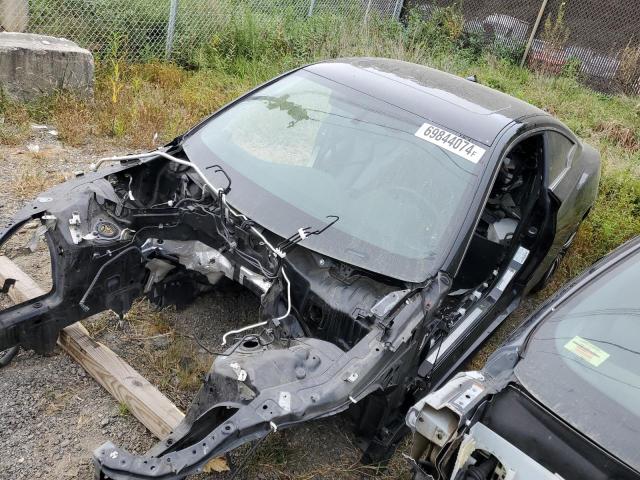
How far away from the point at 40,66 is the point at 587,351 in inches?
209

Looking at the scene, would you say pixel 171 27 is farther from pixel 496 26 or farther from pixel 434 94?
pixel 496 26

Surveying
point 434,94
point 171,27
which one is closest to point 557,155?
point 434,94

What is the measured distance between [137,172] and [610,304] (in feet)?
7.93

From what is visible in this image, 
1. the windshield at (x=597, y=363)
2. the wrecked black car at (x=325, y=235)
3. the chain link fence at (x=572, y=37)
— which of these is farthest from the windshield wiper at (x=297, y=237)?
the chain link fence at (x=572, y=37)

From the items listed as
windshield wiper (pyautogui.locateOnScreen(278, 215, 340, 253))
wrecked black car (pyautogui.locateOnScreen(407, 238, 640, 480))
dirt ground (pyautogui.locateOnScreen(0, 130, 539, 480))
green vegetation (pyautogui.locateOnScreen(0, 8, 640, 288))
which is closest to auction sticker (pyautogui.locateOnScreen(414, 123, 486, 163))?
windshield wiper (pyautogui.locateOnScreen(278, 215, 340, 253))

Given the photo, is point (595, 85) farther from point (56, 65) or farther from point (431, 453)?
point (431, 453)

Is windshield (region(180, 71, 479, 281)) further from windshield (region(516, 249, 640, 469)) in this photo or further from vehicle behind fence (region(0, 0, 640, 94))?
vehicle behind fence (region(0, 0, 640, 94))

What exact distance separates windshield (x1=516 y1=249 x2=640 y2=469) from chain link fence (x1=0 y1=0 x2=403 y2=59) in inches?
229

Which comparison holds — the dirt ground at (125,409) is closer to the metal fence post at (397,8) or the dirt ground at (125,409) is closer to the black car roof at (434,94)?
the black car roof at (434,94)

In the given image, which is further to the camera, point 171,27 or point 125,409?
point 171,27

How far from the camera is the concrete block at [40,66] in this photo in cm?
524

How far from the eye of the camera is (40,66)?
539cm

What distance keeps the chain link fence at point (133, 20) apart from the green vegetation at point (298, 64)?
0.45 ft

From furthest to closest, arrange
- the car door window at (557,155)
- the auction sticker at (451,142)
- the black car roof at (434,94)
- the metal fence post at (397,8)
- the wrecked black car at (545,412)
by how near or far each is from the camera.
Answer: the metal fence post at (397,8), the car door window at (557,155), the black car roof at (434,94), the auction sticker at (451,142), the wrecked black car at (545,412)
